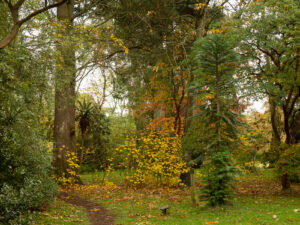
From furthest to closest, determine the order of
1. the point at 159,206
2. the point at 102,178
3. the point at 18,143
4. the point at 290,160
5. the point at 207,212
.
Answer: the point at 102,178 < the point at 290,160 < the point at 159,206 < the point at 207,212 < the point at 18,143

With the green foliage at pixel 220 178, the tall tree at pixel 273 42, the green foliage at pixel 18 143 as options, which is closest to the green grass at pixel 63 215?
the green foliage at pixel 18 143

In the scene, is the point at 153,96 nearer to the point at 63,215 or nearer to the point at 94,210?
the point at 94,210

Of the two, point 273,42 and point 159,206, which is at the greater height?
point 273,42

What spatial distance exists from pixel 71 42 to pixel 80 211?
529 centimetres

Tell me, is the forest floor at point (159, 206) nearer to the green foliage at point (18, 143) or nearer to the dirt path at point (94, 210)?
the dirt path at point (94, 210)

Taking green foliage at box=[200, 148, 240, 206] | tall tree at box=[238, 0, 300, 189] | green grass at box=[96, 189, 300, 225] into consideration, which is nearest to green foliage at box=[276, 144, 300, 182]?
tall tree at box=[238, 0, 300, 189]

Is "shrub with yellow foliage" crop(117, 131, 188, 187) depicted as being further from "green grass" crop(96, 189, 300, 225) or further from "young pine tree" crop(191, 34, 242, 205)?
"young pine tree" crop(191, 34, 242, 205)

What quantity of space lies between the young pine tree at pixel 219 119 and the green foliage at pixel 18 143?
4.68 m

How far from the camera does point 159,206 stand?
998 cm

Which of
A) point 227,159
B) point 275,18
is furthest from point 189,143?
point 275,18

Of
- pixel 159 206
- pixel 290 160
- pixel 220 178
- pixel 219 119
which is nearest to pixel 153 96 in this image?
pixel 159 206

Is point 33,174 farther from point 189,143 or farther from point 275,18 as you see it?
point 275,18

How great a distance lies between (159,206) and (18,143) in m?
5.31

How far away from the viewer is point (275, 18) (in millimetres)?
9391
